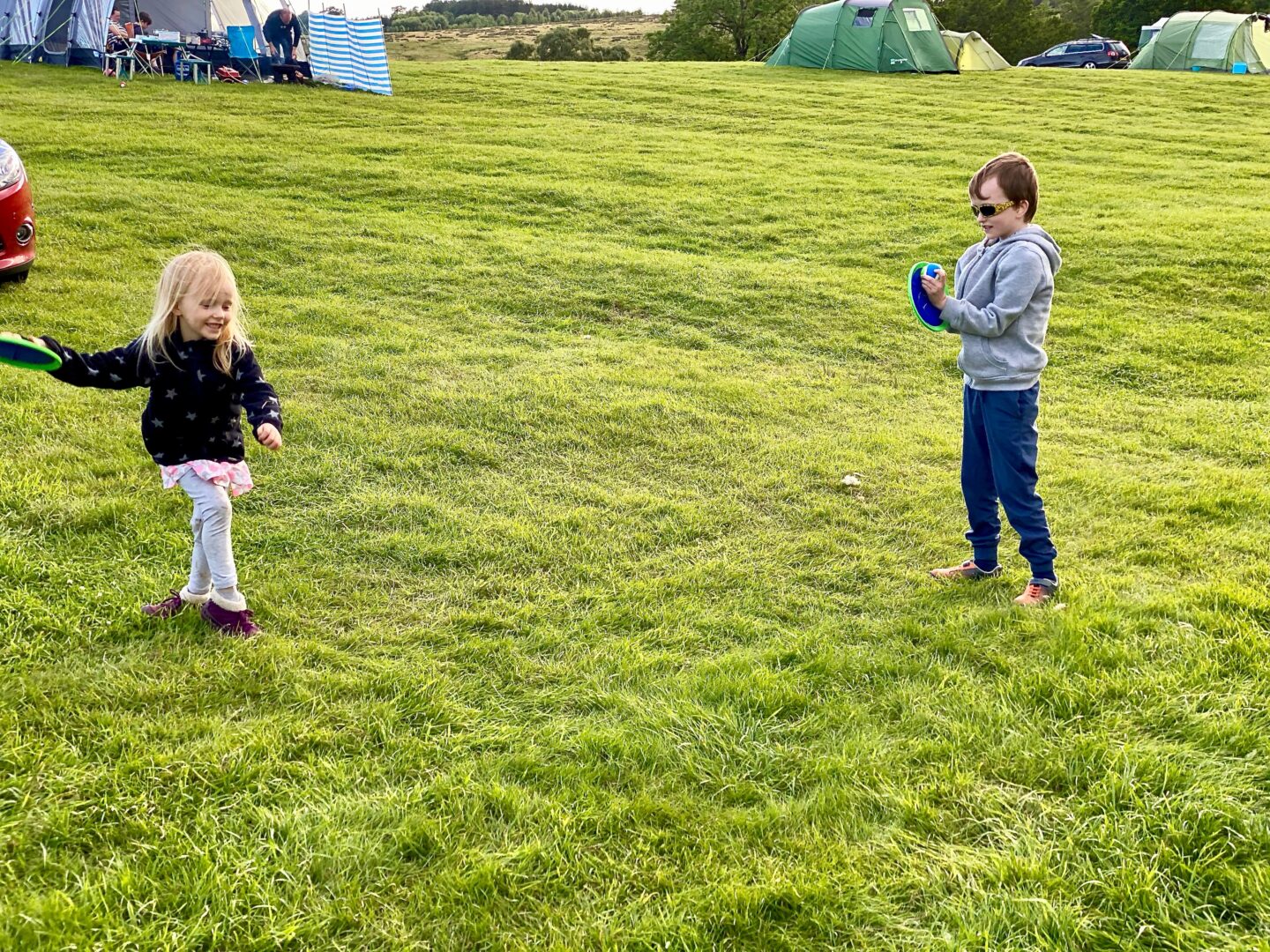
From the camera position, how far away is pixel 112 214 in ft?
32.7

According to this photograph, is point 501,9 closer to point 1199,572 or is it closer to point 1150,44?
point 1150,44

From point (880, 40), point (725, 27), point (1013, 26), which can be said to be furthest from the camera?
point (1013, 26)

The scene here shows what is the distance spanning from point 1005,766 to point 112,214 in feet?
35.5

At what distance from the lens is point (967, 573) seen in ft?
14.5

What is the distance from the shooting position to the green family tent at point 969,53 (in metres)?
27.7

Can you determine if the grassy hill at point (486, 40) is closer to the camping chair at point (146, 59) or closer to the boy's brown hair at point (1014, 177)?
the camping chair at point (146, 59)

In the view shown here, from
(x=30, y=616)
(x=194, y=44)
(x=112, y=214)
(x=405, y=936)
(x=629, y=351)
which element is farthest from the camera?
(x=194, y=44)

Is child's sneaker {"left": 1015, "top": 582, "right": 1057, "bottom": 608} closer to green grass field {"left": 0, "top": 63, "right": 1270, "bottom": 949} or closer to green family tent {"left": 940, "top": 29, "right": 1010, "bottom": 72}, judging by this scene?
green grass field {"left": 0, "top": 63, "right": 1270, "bottom": 949}

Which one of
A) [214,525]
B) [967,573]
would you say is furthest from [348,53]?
[967,573]

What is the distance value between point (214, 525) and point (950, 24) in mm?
57306

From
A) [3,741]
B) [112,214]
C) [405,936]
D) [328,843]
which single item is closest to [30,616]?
[3,741]

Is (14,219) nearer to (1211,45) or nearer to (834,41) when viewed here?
(834,41)

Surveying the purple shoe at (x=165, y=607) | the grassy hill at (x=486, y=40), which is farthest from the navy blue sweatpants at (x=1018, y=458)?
the grassy hill at (x=486, y=40)

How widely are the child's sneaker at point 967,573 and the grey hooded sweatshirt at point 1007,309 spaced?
3.07ft
